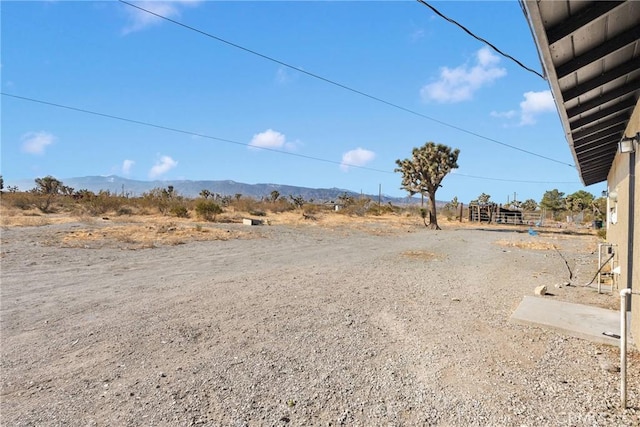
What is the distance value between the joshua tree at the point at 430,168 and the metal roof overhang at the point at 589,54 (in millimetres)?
22647

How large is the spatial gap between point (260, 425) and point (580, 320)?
13.9 ft

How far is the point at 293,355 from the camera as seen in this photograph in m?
3.73

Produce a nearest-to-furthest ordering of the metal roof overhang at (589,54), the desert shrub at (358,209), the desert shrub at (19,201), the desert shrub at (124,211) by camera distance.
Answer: the metal roof overhang at (589,54) < the desert shrub at (19,201) < the desert shrub at (124,211) < the desert shrub at (358,209)

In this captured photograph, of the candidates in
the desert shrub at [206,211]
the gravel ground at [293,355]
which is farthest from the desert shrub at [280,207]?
the gravel ground at [293,355]

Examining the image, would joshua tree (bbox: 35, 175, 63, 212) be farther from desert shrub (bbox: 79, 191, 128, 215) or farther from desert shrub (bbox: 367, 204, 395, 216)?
desert shrub (bbox: 367, 204, 395, 216)

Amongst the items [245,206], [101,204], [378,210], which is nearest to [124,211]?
[101,204]

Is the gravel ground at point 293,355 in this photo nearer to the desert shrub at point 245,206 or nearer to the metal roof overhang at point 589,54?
the metal roof overhang at point 589,54

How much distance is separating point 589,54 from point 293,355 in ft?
12.5

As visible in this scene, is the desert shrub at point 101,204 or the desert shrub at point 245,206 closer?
the desert shrub at point 101,204

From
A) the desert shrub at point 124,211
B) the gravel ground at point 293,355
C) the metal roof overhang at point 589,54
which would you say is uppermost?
the metal roof overhang at point 589,54

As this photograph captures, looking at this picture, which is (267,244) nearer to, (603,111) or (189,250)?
(189,250)

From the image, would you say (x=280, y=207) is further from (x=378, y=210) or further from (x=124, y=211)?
(x=124, y=211)

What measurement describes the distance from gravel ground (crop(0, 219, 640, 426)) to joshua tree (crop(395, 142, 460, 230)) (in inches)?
801

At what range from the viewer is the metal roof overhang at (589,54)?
263 centimetres
